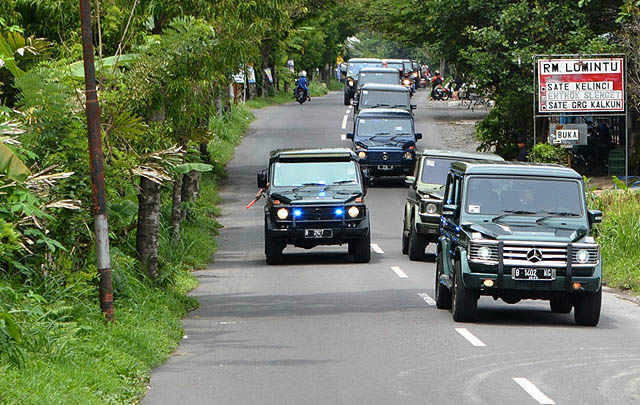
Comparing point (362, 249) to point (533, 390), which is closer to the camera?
point (533, 390)

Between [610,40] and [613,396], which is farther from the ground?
[610,40]

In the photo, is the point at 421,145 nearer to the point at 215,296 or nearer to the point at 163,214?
the point at 163,214

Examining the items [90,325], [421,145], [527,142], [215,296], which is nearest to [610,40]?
[527,142]

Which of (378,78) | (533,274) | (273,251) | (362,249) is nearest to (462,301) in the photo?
(533,274)

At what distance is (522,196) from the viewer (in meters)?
14.8

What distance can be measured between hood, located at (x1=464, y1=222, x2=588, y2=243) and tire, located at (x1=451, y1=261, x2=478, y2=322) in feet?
1.98

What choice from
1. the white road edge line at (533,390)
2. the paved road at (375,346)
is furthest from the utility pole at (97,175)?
the white road edge line at (533,390)

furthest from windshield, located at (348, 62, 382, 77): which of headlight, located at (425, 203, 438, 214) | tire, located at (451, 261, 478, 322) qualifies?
tire, located at (451, 261, 478, 322)

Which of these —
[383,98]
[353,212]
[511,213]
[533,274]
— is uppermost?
[383,98]

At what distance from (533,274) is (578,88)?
582 inches

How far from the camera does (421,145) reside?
46.2 metres

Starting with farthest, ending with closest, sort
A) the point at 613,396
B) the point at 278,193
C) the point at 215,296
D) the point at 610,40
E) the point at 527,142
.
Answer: the point at 527,142 < the point at 610,40 < the point at 278,193 < the point at 215,296 < the point at 613,396

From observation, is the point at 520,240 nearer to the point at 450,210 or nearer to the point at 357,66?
the point at 450,210

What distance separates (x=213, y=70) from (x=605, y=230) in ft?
31.6
